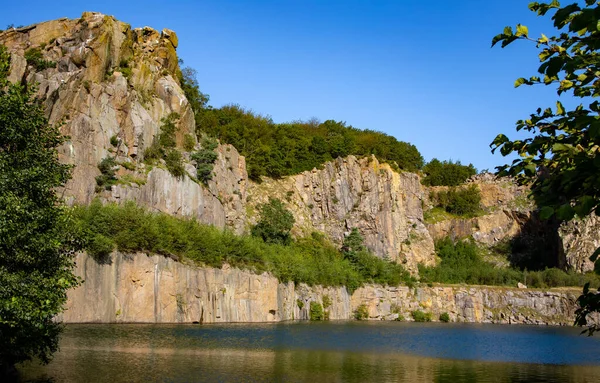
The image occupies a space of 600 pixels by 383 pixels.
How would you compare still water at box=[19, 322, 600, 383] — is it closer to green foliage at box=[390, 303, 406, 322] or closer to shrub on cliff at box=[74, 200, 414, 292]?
shrub on cliff at box=[74, 200, 414, 292]

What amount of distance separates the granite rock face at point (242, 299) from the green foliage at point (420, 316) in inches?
34.3

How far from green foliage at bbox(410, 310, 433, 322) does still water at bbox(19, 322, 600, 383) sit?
42491 mm

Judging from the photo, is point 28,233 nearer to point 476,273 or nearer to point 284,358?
point 284,358

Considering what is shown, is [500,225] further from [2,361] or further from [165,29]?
[2,361]

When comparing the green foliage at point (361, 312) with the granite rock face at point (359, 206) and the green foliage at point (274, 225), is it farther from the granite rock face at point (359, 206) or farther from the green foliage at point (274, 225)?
the green foliage at point (274, 225)

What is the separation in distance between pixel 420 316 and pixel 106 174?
191 feet

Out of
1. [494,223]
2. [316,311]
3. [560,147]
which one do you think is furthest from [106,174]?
[494,223]

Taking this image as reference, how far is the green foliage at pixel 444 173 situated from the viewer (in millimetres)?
138250

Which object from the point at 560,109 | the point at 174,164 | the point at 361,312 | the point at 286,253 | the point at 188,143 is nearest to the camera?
the point at 560,109

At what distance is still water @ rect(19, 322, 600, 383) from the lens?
2797cm

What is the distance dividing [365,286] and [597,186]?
89.1m

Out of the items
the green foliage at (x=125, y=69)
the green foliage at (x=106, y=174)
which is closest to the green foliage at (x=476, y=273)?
the green foliage at (x=125, y=69)

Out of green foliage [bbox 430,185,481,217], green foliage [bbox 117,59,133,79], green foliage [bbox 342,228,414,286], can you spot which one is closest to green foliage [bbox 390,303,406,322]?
green foliage [bbox 342,228,414,286]

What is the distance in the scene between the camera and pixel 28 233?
64.5 feet
